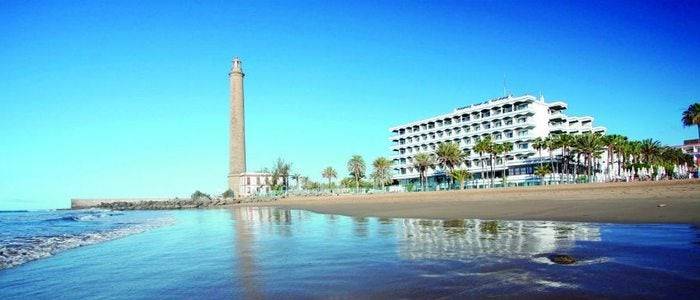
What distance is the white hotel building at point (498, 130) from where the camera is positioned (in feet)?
313

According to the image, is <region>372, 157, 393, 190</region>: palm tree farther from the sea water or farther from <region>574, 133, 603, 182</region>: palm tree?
the sea water

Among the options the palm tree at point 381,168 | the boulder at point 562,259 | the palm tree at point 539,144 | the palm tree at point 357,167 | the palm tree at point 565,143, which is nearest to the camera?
the boulder at point 562,259

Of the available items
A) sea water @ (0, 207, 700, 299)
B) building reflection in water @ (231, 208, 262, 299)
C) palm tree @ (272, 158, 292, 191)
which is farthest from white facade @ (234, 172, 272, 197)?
building reflection in water @ (231, 208, 262, 299)

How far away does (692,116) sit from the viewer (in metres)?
79.5

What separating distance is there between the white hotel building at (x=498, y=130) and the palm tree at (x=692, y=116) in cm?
2144

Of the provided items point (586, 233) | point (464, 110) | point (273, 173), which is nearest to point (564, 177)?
point (464, 110)

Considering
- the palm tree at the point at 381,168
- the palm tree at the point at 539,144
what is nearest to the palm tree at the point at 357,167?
the palm tree at the point at 381,168

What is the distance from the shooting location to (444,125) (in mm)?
112312

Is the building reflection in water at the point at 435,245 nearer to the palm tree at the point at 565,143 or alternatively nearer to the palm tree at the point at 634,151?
the palm tree at the point at 565,143

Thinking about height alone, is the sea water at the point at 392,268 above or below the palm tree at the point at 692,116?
below

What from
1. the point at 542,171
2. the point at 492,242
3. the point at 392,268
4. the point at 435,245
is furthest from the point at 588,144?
the point at 392,268

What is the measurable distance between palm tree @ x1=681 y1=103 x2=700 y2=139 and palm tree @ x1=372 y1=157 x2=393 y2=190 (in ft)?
203

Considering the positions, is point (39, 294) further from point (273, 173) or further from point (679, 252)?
point (273, 173)

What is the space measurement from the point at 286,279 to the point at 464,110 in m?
105
